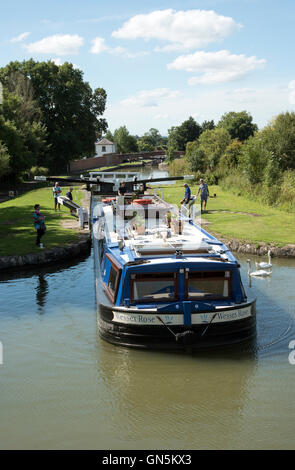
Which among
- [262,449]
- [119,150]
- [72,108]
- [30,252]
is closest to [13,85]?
[72,108]

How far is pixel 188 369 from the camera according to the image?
9820mm

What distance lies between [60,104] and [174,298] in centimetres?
5872

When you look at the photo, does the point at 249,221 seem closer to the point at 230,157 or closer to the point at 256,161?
the point at 256,161

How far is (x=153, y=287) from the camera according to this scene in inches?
419

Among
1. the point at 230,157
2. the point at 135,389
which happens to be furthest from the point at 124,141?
the point at 135,389

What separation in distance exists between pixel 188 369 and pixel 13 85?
5608 cm

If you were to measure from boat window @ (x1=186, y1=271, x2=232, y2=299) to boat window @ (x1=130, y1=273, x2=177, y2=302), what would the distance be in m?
0.37

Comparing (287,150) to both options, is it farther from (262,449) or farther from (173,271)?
(262,449)

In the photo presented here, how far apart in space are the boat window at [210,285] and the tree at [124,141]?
4570 inches

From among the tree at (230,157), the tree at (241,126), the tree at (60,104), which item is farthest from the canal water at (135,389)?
the tree at (241,126)

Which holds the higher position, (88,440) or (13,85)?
(13,85)

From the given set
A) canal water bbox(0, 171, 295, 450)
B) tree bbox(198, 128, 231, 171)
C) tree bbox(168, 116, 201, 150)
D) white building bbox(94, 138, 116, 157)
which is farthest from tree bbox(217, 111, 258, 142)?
canal water bbox(0, 171, 295, 450)

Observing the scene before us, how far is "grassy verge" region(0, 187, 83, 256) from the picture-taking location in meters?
18.9

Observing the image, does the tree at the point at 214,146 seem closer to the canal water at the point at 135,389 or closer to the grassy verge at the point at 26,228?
the grassy verge at the point at 26,228
